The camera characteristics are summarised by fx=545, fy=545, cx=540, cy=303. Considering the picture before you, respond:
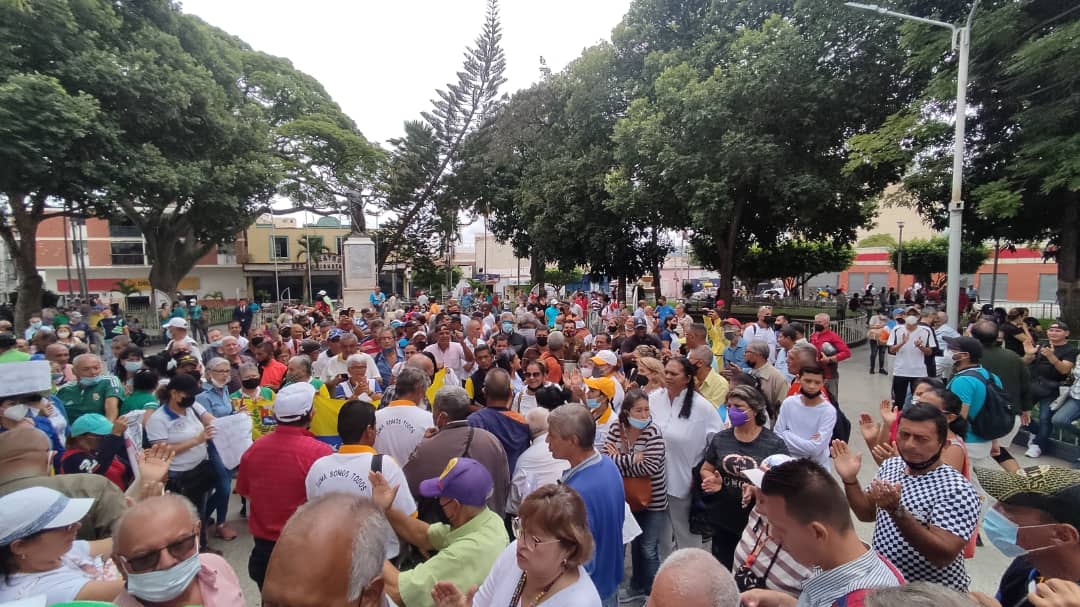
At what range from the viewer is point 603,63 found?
69.5 ft

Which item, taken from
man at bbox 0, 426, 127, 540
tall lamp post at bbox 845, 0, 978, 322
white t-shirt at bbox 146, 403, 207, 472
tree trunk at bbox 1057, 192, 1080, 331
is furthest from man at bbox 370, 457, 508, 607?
tree trunk at bbox 1057, 192, 1080, 331

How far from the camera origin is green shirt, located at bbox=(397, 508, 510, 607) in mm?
2066

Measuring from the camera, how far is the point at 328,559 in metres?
1.49

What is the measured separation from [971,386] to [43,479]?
617cm

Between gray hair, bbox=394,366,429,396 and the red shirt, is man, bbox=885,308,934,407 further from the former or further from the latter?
the red shirt

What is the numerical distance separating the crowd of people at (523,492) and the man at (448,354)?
1248 mm

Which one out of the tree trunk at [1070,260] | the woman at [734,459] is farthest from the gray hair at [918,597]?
the tree trunk at [1070,260]

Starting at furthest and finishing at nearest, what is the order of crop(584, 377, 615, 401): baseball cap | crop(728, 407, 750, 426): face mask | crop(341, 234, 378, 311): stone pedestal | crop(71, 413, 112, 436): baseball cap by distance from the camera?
crop(341, 234, 378, 311): stone pedestal < crop(584, 377, 615, 401): baseball cap < crop(71, 413, 112, 436): baseball cap < crop(728, 407, 750, 426): face mask

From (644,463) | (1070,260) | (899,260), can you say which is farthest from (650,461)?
(899,260)

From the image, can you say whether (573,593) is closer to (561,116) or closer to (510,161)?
(561,116)

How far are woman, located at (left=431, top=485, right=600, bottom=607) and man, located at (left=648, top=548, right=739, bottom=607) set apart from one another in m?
0.39

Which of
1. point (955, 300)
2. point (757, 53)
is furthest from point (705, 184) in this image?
point (955, 300)

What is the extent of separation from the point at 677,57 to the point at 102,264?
142 feet

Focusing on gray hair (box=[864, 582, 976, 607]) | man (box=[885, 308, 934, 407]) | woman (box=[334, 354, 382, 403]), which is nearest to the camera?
gray hair (box=[864, 582, 976, 607])
